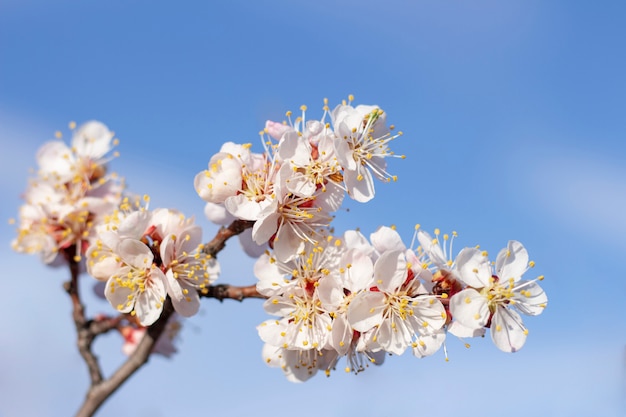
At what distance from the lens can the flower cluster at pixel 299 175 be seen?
3029 mm

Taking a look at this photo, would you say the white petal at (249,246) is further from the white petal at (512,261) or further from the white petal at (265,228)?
the white petal at (512,261)

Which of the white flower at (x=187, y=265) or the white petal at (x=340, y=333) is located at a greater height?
the white flower at (x=187, y=265)

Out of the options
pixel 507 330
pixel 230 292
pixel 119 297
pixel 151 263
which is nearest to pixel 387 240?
pixel 507 330

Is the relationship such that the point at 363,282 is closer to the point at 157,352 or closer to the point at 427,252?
the point at 427,252

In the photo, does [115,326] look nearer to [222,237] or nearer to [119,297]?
[119,297]

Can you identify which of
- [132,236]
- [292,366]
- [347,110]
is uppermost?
[347,110]

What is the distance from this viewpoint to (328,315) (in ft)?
9.98

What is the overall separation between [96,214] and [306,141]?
184 centimetres

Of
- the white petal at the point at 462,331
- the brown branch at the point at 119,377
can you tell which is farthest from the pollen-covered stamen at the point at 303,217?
the brown branch at the point at 119,377

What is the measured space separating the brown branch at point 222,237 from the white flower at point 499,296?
1118 mm

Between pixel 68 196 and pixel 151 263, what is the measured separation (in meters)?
1.50

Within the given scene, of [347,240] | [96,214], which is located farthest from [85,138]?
[347,240]

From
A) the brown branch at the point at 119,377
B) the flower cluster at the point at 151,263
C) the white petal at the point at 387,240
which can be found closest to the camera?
the white petal at the point at 387,240

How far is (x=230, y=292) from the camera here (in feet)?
11.4
